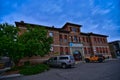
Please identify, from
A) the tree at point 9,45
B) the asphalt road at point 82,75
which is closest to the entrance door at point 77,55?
the asphalt road at point 82,75

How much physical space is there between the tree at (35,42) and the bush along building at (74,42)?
19.6 feet

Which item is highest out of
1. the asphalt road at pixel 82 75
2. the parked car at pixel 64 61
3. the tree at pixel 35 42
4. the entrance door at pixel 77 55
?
the tree at pixel 35 42

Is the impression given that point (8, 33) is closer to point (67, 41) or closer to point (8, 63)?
point (8, 63)

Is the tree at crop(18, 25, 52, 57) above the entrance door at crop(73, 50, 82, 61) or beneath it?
above

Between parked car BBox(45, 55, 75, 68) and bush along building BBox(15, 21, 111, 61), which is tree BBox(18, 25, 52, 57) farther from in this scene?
bush along building BBox(15, 21, 111, 61)

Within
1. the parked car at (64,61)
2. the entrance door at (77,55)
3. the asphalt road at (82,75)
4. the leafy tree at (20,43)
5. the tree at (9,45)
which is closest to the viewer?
the asphalt road at (82,75)

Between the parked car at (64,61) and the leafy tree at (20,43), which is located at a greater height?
the leafy tree at (20,43)

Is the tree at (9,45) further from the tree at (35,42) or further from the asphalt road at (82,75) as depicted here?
the asphalt road at (82,75)

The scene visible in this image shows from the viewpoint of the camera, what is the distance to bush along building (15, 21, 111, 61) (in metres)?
28.2

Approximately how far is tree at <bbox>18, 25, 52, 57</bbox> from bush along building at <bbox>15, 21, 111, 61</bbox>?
5987 mm

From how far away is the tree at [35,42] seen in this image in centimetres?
1764

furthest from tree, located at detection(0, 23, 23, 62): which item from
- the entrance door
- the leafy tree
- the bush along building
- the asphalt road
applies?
the entrance door

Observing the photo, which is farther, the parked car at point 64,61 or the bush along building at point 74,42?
the bush along building at point 74,42

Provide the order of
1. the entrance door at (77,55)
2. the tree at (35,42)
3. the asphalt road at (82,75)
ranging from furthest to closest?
the entrance door at (77,55), the tree at (35,42), the asphalt road at (82,75)
